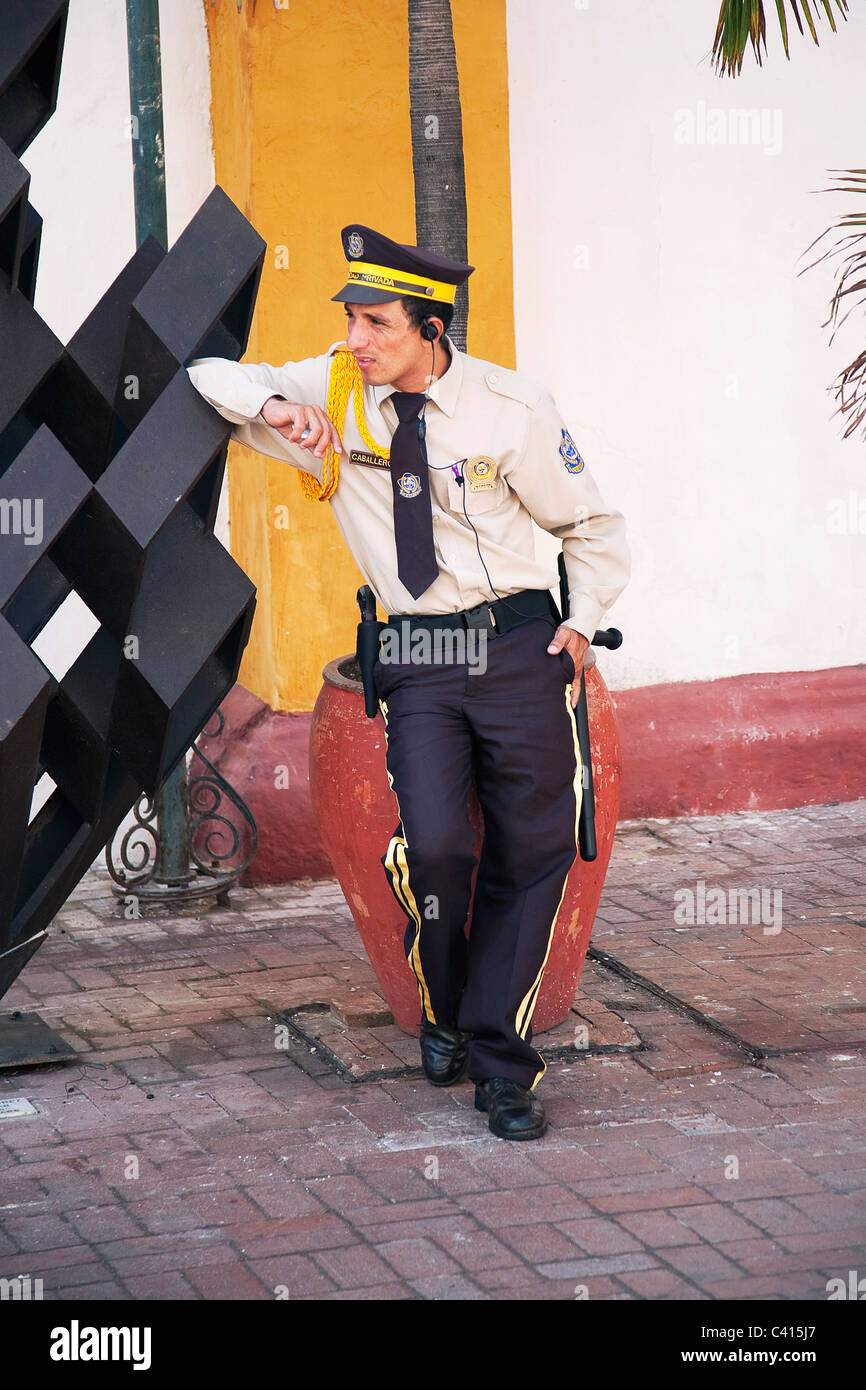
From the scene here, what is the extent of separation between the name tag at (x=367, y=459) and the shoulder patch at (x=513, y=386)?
317 millimetres

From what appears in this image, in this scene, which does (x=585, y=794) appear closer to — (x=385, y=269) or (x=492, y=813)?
(x=492, y=813)

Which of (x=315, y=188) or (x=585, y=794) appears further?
(x=315, y=188)

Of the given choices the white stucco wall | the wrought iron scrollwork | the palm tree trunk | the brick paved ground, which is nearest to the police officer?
the brick paved ground

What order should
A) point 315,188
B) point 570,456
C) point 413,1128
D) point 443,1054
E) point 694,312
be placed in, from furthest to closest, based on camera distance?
point 694,312, point 315,188, point 443,1054, point 570,456, point 413,1128

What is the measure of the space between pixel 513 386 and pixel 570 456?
219 millimetres

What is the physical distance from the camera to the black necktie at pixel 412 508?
4223 millimetres

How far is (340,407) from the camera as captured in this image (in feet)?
14.2

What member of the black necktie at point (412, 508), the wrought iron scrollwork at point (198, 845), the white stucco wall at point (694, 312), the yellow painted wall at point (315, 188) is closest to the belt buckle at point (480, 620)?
the black necktie at point (412, 508)

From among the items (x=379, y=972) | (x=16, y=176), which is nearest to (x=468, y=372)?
(x=16, y=176)

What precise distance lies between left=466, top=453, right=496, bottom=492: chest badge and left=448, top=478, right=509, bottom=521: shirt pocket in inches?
0.5

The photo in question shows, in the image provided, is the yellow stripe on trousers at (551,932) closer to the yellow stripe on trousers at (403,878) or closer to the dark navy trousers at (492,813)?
the dark navy trousers at (492,813)

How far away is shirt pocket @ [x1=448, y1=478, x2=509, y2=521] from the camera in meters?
4.29

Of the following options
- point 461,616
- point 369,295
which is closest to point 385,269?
point 369,295

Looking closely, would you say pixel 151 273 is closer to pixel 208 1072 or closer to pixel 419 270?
pixel 419 270
